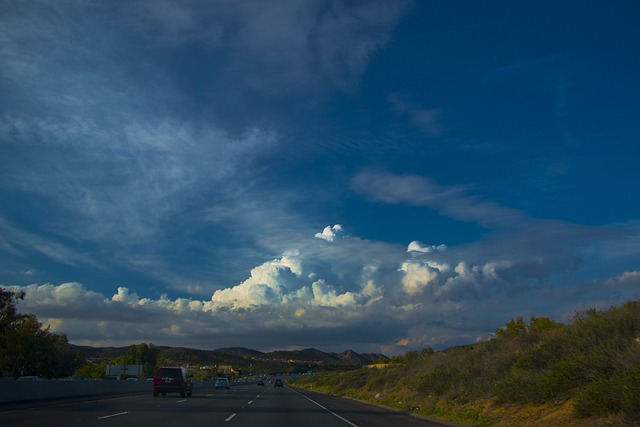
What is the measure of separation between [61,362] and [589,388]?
76.8 meters

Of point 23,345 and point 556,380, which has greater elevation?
point 23,345

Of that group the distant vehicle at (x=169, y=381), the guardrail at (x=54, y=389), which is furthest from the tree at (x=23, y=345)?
the distant vehicle at (x=169, y=381)

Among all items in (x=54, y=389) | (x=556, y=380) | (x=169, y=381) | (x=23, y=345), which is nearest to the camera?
(x=556, y=380)

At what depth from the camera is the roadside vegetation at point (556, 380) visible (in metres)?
14.4

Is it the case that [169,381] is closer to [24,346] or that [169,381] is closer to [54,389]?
[54,389]

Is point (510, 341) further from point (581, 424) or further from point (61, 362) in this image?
point (61, 362)

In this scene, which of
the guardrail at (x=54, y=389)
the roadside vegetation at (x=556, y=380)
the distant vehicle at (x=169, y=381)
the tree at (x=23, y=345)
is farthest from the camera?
the tree at (x=23, y=345)

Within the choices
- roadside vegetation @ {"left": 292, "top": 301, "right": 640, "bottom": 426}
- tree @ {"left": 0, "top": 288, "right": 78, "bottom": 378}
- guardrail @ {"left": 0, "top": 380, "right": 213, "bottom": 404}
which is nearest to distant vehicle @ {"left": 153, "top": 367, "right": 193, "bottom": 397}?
guardrail @ {"left": 0, "top": 380, "right": 213, "bottom": 404}

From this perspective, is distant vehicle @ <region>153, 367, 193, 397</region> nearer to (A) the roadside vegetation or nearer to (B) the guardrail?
(B) the guardrail

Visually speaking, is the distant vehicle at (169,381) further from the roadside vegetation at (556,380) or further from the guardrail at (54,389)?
the roadside vegetation at (556,380)

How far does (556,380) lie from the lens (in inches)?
706

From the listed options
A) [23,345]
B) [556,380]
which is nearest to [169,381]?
[556,380]

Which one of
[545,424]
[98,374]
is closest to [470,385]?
[545,424]

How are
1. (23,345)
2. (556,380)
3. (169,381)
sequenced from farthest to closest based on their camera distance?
(23,345) → (169,381) → (556,380)
